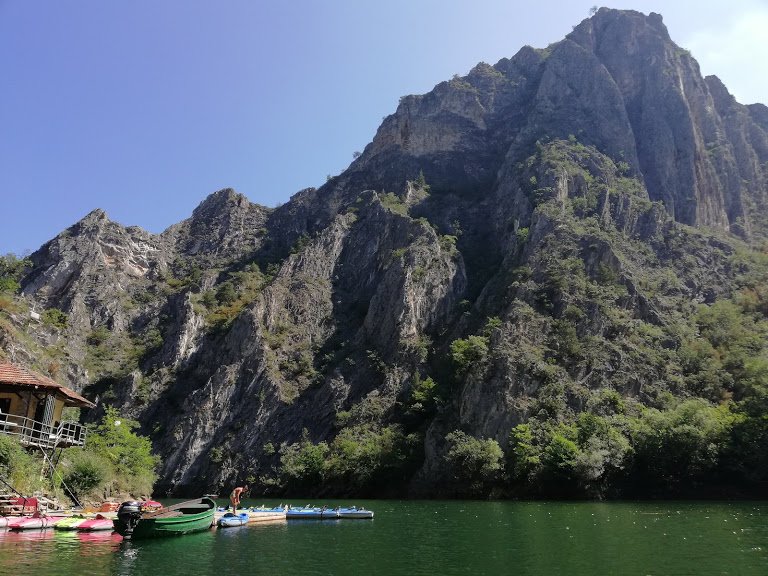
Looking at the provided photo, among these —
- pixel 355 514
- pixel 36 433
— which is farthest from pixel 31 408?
pixel 355 514

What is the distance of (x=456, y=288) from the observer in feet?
343

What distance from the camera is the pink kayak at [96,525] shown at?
28.0 metres

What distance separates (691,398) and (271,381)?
60.3 metres

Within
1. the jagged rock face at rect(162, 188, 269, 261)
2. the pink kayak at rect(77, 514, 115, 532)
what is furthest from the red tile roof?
the jagged rock face at rect(162, 188, 269, 261)

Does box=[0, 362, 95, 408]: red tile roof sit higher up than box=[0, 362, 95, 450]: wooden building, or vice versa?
box=[0, 362, 95, 408]: red tile roof

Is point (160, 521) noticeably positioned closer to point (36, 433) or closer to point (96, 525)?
point (96, 525)

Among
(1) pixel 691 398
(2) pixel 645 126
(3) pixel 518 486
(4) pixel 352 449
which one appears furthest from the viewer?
(2) pixel 645 126

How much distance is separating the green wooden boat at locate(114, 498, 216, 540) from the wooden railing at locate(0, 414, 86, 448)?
8343mm

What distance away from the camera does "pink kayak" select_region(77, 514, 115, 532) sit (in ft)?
91.9

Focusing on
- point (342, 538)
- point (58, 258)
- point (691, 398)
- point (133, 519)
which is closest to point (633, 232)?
point (691, 398)

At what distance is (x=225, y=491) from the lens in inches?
3177

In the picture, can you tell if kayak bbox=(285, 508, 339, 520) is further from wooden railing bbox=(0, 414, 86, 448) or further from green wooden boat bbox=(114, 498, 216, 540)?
wooden railing bbox=(0, 414, 86, 448)

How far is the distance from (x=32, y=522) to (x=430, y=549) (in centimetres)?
1875

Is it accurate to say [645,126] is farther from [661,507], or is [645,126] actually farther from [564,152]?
[661,507]
